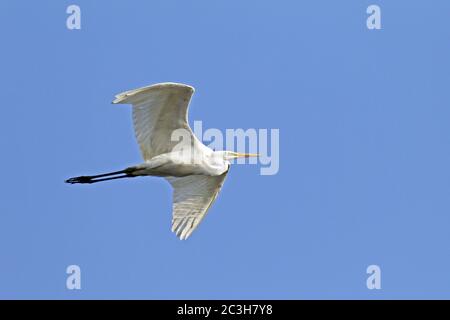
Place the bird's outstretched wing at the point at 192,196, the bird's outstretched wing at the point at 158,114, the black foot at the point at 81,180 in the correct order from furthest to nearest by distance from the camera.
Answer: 1. the black foot at the point at 81,180
2. the bird's outstretched wing at the point at 192,196
3. the bird's outstretched wing at the point at 158,114

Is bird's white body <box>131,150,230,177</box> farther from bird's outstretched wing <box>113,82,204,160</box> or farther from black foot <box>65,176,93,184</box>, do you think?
black foot <box>65,176,93,184</box>

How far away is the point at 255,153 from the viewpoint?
1833 centimetres

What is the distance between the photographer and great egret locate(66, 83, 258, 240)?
16.1 meters

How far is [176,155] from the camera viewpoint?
55.4 feet

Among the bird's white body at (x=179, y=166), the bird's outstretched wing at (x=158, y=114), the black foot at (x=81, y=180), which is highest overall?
the bird's outstretched wing at (x=158, y=114)

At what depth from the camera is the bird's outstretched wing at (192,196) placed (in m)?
17.5

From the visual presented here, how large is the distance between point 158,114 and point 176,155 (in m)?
0.81

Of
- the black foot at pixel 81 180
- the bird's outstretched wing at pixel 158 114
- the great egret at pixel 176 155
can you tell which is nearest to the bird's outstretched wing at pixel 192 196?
the great egret at pixel 176 155

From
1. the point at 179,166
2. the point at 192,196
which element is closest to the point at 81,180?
the point at 192,196

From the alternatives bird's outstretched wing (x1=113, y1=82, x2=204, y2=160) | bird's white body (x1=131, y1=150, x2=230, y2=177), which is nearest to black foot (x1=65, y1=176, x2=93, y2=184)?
bird's white body (x1=131, y1=150, x2=230, y2=177)

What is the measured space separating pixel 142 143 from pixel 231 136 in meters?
1.92

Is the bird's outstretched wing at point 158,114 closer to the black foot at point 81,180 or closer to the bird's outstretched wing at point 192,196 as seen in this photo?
the bird's outstretched wing at point 192,196
